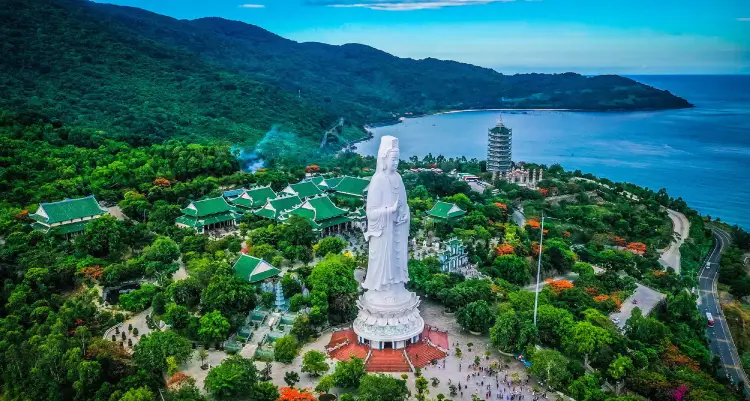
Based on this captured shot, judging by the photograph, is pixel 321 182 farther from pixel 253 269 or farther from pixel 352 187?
pixel 253 269

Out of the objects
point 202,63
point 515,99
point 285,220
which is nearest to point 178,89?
point 202,63

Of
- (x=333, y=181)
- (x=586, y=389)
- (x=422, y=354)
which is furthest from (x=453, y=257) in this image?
(x=333, y=181)

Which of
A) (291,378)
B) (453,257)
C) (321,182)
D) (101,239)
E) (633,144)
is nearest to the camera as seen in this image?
(291,378)

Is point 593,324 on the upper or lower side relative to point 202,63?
lower

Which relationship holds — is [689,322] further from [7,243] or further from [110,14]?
[110,14]

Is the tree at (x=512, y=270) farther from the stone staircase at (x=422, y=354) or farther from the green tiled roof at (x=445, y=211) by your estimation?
the stone staircase at (x=422, y=354)

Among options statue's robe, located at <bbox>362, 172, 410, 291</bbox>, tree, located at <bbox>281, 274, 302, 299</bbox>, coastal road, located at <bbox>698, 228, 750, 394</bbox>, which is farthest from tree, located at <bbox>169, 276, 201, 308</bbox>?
coastal road, located at <bbox>698, 228, 750, 394</bbox>

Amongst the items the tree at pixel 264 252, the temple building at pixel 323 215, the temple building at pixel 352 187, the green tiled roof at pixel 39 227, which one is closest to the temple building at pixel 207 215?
the temple building at pixel 323 215
